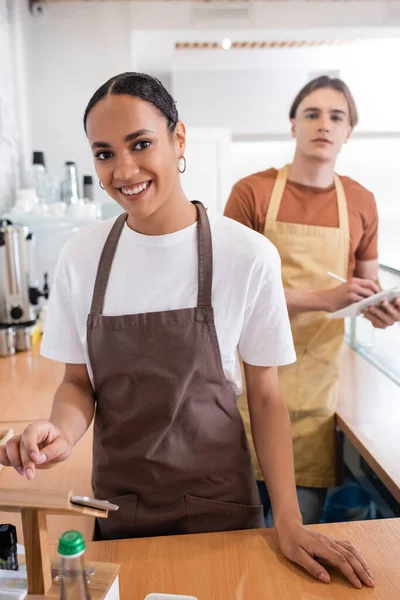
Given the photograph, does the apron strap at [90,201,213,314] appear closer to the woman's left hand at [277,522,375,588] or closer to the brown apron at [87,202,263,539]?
the brown apron at [87,202,263,539]

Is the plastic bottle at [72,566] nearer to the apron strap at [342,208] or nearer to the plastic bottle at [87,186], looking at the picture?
the apron strap at [342,208]

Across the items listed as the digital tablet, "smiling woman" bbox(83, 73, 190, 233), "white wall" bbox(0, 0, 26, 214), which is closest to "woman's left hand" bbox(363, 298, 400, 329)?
the digital tablet

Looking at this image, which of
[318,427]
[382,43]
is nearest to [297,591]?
[318,427]

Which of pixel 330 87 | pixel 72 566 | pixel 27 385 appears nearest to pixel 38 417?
pixel 27 385

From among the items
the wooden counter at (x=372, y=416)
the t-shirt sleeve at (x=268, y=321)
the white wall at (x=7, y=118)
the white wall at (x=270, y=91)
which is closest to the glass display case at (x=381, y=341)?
the wooden counter at (x=372, y=416)

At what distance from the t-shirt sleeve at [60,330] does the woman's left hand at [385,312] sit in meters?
0.81

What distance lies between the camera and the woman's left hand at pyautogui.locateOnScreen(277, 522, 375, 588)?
0.87m

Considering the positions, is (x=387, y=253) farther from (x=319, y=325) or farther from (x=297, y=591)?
(x=297, y=591)

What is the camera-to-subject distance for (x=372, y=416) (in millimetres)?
1736

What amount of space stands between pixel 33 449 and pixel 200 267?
418mm

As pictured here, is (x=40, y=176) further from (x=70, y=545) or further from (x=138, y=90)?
(x=70, y=545)

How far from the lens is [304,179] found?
1698 mm

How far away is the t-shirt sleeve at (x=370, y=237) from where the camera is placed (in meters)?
1.74

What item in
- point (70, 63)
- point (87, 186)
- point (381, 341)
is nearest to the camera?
point (381, 341)
